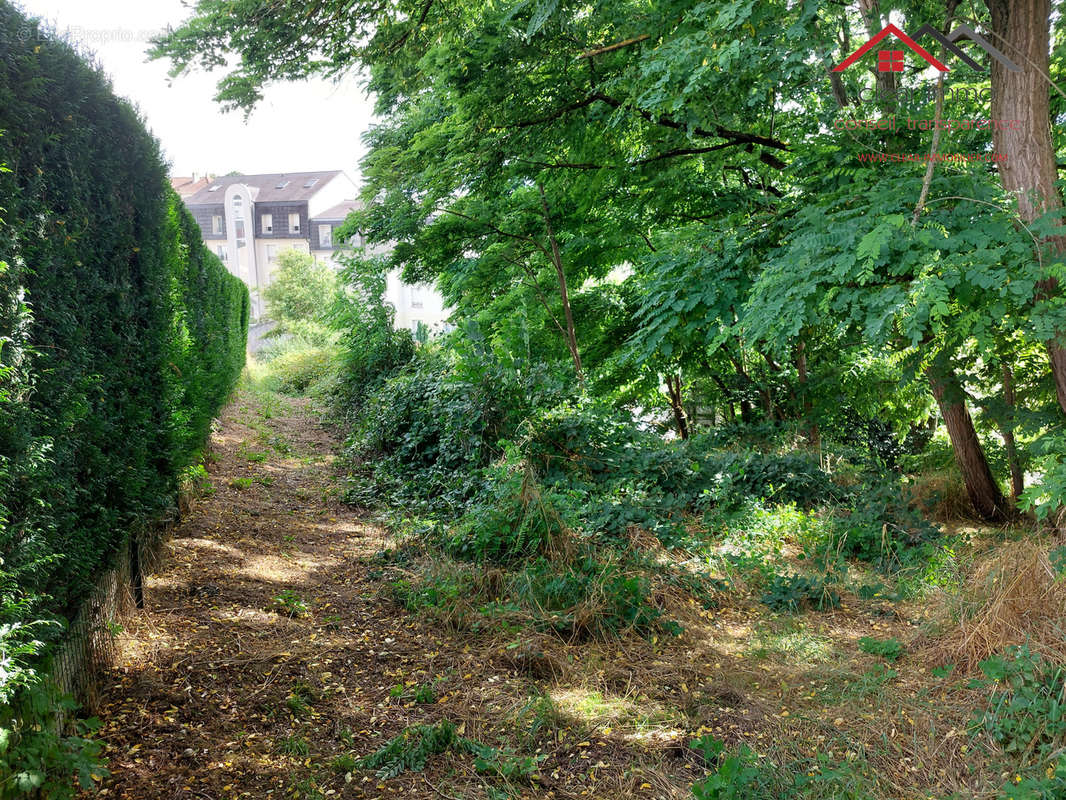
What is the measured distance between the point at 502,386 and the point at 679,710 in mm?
4608

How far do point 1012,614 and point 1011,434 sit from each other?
13.0 ft

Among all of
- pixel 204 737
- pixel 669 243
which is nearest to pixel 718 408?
pixel 669 243

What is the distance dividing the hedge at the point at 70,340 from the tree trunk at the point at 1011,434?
21.7 feet

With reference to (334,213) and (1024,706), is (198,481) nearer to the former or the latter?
(1024,706)

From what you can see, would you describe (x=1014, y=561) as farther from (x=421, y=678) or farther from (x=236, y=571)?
(x=236, y=571)

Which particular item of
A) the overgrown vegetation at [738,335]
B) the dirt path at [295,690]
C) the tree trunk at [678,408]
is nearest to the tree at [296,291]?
the tree trunk at [678,408]

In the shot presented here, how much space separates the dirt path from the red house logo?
531 cm

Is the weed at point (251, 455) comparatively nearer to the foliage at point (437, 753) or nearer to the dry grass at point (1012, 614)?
the foliage at point (437, 753)

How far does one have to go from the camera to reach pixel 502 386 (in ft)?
25.7

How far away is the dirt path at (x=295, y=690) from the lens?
3.11 m

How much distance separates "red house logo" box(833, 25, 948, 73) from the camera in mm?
5496

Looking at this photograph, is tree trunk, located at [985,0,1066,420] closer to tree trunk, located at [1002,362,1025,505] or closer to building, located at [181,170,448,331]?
tree trunk, located at [1002,362,1025,505]

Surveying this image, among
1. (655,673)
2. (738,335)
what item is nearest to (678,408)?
(738,335)

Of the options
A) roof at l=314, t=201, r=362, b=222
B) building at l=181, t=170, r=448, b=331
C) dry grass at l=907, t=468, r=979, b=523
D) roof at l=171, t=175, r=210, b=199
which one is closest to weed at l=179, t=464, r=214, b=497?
dry grass at l=907, t=468, r=979, b=523
